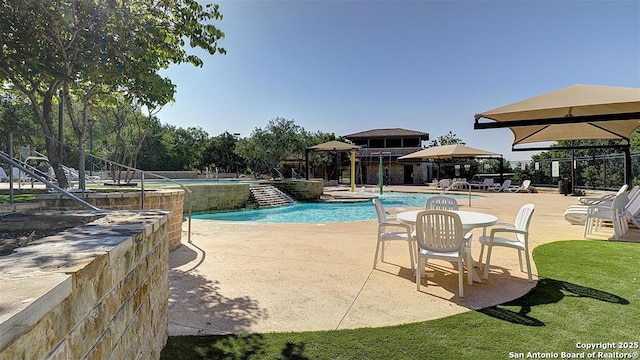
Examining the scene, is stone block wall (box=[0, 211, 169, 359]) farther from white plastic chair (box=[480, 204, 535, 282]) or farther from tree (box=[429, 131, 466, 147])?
tree (box=[429, 131, 466, 147])

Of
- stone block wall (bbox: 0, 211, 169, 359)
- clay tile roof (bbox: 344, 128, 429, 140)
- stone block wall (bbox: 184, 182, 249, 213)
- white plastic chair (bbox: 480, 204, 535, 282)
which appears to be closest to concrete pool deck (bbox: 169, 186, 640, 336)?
white plastic chair (bbox: 480, 204, 535, 282)

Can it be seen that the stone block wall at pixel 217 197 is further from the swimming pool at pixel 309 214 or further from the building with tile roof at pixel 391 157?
the building with tile roof at pixel 391 157

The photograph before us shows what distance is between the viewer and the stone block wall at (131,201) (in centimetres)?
507

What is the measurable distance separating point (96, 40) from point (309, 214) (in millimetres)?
9748

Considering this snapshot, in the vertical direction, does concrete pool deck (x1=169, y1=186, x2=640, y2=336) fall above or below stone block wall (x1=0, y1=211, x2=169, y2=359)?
below

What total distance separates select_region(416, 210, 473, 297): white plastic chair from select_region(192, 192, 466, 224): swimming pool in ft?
23.6

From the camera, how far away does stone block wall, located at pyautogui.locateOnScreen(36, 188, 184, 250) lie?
507cm

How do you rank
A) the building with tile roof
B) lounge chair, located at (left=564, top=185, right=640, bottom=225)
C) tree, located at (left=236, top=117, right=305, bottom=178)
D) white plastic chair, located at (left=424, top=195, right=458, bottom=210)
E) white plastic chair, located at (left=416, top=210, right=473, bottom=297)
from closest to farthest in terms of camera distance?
white plastic chair, located at (left=416, top=210, right=473, bottom=297), white plastic chair, located at (left=424, top=195, right=458, bottom=210), lounge chair, located at (left=564, top=185, right=640, bottom=225), tree, located at (left=236, top=117, right=305, bottom=178), the building with tile roof

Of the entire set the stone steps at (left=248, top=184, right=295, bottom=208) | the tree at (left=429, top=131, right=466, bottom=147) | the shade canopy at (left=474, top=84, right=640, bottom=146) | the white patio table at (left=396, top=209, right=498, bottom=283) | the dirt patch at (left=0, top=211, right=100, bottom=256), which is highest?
the tree at (left=429, top=131, right=466, bottom=147)

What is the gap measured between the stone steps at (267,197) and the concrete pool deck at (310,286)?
8.89 metres

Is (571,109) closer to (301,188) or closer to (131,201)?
(131,201)

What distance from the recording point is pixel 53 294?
39.4 inches

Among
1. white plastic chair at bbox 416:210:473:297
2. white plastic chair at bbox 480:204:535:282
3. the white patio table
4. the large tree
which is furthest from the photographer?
the large tree

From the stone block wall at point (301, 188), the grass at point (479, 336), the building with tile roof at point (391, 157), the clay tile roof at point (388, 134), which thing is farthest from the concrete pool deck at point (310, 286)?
the clay tile roof at point (388, 134)
